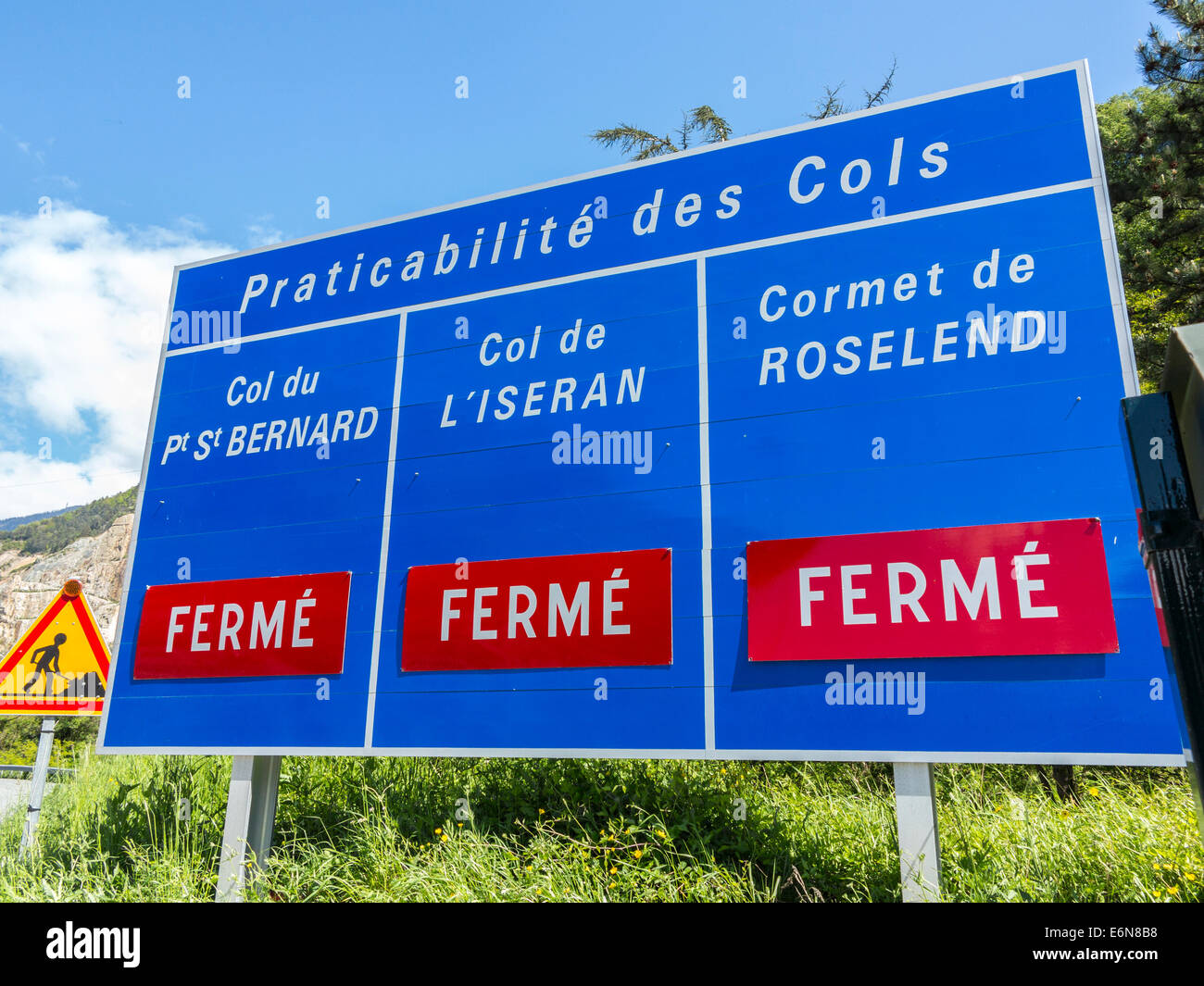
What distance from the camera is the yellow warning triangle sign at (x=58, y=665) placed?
6.72 metres

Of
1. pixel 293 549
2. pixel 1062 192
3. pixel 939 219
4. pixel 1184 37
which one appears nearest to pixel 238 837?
pixel 293 549

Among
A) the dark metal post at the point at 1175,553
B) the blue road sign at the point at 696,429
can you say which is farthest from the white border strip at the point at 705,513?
the dark metal post at the point at 1175,553

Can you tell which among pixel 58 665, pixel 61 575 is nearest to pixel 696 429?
pixel 58 665

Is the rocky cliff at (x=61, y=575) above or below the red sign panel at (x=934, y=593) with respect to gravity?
above

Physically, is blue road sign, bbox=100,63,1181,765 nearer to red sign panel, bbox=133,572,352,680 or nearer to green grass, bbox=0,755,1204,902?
red sign panel, bbox=133,572,352,680

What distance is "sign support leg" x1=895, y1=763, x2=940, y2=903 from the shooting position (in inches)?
162

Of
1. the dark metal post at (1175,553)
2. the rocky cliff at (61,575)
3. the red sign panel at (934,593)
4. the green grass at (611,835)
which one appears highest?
the rocky cliff at (61,575)

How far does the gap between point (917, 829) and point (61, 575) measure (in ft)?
356

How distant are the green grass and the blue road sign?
81cm

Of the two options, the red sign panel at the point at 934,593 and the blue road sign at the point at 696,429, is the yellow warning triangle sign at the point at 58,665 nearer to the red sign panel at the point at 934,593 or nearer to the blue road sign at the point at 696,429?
the blue road sign at the point at 696,429

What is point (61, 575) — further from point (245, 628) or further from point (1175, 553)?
point (1175, 553)

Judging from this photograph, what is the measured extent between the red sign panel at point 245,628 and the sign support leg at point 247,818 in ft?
2.02

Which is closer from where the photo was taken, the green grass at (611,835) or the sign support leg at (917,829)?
the sign support leg at (917,829)

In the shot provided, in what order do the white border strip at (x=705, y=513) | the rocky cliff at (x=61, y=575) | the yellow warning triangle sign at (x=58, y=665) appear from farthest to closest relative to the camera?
1. the rocky cliff at (x=61, y=575)
2. the yellow warning triangle sign at (x=58, y=665)
3. the white border strip at (x=705, y=513)
